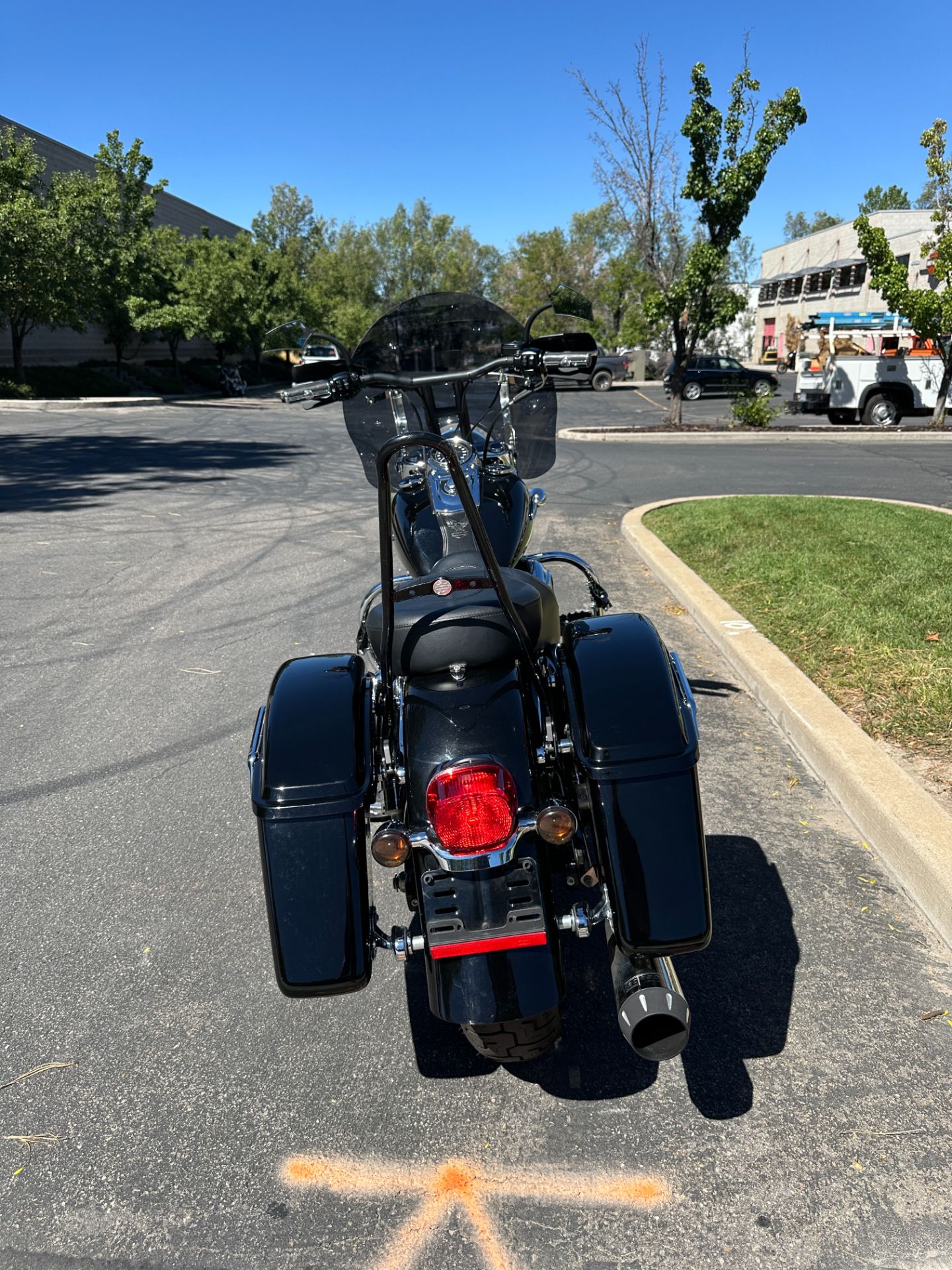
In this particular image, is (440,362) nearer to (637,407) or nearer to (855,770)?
(855,770)

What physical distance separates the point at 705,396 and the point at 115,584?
28353 mm

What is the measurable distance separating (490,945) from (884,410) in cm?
2207

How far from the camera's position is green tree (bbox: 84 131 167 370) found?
3181 centimetres

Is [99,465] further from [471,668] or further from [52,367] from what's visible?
[52,367]

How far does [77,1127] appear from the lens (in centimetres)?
232

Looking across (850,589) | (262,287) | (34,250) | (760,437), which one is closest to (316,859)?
(850,589)

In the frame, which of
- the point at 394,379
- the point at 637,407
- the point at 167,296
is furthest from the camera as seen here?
Answer: the point at 167,296

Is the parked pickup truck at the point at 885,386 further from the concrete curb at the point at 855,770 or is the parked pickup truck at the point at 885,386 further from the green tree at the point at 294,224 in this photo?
the green tree at the point at 294,224

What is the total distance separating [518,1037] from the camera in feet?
6.98

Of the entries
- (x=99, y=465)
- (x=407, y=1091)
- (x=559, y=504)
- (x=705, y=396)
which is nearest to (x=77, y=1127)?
(x=407, y=1091)

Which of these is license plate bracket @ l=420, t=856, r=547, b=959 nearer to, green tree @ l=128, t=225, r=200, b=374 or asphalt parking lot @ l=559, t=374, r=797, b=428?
asphalt parking lot @ l=559, t=374, r=797, b=428

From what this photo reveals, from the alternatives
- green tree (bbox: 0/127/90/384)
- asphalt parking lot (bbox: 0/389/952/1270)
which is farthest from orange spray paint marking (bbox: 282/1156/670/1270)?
green tree (bbox: 0/127/90/384)

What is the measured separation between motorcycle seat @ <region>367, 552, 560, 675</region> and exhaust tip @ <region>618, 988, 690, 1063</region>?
0.85 m

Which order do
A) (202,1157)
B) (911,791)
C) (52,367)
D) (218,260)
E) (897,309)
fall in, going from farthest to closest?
(218,260) < (52,367) < (897,309) < (911,791) < (202,1157)
